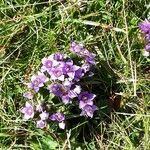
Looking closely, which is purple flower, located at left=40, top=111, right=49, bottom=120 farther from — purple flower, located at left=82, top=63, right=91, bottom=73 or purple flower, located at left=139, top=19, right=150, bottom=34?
purple flower, located at left=139, top=19, right=150, bottom=34

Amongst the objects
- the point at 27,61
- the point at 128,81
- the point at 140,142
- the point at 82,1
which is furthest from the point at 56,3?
the point at 140,142

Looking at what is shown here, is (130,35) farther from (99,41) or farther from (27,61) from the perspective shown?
(27,61)

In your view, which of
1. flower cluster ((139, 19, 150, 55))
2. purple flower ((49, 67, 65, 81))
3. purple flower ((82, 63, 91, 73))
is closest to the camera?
purple flower ((49, 67, 65, 81))

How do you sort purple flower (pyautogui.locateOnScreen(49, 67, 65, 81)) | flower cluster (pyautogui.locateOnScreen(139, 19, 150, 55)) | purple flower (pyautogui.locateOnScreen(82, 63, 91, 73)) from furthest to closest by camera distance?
flower cluster (pyautogui.locateOnScreen(139, 19, 150, 55)) → purple flower (pyautogui.locateOnScreen(82, 63, 91, 73)) → purple flower (pyautogui.locateOnScreen(49, 67, 65, 81))

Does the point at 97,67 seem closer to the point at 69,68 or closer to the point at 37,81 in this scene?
the point at 69,68

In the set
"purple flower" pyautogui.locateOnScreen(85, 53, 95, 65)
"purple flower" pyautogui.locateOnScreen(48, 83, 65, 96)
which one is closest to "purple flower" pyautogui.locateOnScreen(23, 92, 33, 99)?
"purple flower" pyautogui.locateOnScreen(48, 83, 65, 96)

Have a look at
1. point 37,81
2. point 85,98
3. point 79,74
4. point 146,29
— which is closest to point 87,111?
point 85,98

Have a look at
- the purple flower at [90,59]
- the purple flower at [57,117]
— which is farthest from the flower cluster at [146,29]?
the purple flower at [57,117]
